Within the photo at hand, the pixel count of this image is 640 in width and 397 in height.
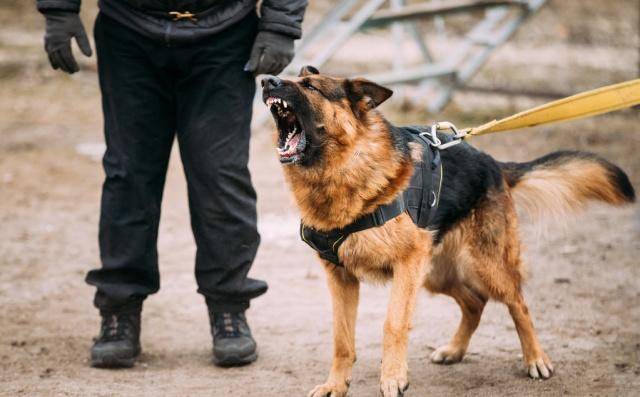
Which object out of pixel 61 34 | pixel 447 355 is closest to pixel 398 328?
pixel 447 355

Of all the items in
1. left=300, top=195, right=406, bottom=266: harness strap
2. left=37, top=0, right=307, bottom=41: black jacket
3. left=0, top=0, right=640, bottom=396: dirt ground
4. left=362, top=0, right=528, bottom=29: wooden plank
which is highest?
left=37, top=0, right=307, bottom=41: black jacket

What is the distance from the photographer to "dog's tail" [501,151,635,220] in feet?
13.6

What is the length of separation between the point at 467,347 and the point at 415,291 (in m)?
0.82

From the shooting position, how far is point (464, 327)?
13.6 feet

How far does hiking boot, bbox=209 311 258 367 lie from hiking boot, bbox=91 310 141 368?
1.24ft

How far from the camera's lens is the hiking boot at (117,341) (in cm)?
403

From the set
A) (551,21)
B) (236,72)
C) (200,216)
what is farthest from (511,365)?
(551,21)

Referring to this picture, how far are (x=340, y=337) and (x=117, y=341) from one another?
1145mm

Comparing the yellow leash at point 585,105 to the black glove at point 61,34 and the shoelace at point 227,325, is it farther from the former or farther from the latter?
the black glove at point 61,34

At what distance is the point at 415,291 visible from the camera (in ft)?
11.5

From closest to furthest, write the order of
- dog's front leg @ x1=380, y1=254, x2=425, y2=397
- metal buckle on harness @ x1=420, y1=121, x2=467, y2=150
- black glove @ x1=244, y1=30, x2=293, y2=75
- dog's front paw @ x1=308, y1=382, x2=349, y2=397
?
dog's front leg @ x1=380, y1=254, x2=425, y2=397 < dog's front paw @ x1=308, y1=382, x2=349, y2=397 < metal buckle on harness @ x1=420, y1=121, x2=467, y2=150 < black glove @ x1=244, y1=30, x2=293, y2=75

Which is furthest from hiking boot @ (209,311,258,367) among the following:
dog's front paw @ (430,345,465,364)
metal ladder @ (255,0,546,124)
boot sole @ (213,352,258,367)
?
metal ladder @ (255,0,546,124)

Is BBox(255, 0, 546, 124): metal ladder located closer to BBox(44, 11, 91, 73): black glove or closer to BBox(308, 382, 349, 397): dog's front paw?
BBox(44, 11, 91, 73): black glove

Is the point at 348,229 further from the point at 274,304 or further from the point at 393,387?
the point at 274,304
